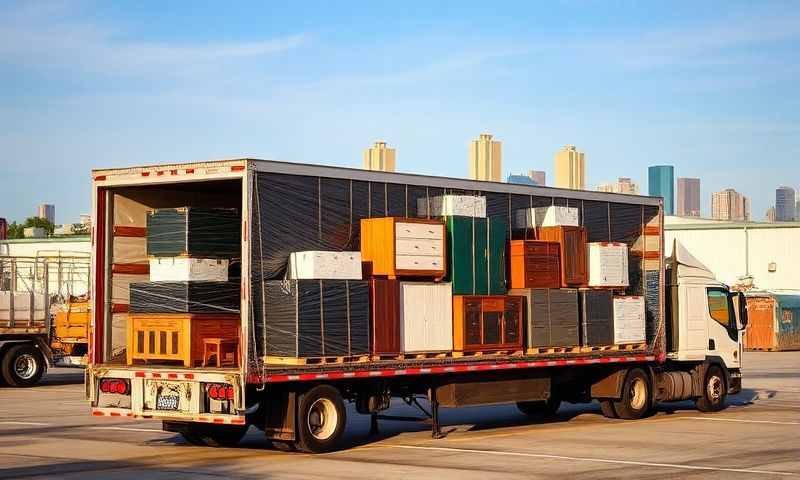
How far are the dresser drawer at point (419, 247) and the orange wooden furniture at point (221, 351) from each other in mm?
2654

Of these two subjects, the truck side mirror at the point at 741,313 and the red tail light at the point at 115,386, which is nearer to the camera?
the red tail light at the point at 115,386

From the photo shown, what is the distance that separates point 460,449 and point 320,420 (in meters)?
2.05

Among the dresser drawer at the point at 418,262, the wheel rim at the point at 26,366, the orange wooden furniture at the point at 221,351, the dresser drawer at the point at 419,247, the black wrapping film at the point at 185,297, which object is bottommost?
the wheel rim at the point at 26,366

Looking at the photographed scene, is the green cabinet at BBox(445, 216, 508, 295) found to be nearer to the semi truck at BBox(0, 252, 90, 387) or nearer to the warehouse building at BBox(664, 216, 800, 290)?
the semi truck at BBox(0, 252, 90, 387)

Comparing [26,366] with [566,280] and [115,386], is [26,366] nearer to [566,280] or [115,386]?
[115,386]

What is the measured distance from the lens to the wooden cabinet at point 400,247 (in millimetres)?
16562

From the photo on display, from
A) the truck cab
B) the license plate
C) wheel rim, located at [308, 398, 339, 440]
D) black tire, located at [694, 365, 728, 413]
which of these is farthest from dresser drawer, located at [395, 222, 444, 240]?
black tire, located at [694, 365, 728, 413]

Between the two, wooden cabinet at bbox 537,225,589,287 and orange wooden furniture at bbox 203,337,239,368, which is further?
wooden cabinet at bbox 537,225,589,287

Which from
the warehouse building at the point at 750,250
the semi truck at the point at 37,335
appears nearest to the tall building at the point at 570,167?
the warehouse building at the point at 750,250

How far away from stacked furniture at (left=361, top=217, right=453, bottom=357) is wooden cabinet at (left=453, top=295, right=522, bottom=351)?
192 mm

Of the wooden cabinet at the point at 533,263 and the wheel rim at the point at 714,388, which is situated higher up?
the wooden cabinet at the point at 533,263

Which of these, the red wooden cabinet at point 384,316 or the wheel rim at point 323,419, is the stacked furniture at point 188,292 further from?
the red wooden cabinet at point 384,316

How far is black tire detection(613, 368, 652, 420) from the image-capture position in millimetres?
21156

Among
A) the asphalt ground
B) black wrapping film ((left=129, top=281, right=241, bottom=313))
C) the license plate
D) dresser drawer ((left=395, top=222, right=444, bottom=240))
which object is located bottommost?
the asphalt ground
